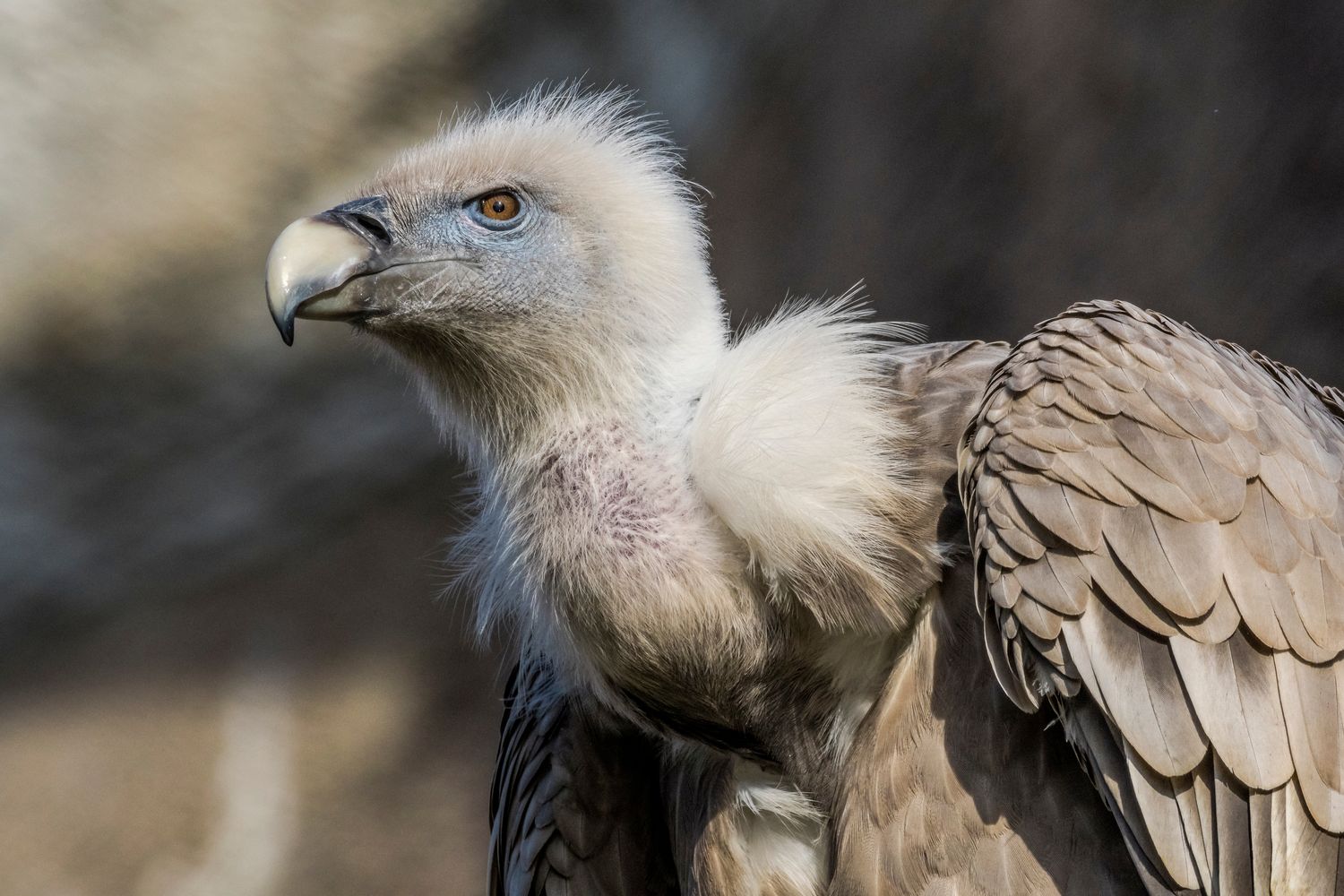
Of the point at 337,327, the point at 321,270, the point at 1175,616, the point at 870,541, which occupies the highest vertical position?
the point at 337,327

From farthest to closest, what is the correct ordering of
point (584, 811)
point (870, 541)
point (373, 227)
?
point (584, 811), point (373, 227), point (870, 541)

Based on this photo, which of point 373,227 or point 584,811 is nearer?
point 373,227

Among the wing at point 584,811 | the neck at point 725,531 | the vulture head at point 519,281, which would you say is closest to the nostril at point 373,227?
the vulture head at point 519,281

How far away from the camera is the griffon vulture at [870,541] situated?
5.57ft

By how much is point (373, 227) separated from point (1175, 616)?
123 centimetres

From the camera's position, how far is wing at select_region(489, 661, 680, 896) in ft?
7.98

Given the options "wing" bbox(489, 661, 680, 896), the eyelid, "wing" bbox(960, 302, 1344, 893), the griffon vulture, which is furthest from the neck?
"wing" bbox(489, 661, 680, 896)

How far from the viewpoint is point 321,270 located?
194 centimetres

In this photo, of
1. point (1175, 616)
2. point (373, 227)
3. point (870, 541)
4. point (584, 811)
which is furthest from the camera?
point (584, 811)

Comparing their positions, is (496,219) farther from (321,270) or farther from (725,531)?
(725,531)

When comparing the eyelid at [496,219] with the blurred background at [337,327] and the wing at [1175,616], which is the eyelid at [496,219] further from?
the blurred background at [337,327]

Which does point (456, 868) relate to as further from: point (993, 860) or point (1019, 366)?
point (1019, 366)

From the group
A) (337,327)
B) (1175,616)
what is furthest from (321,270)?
(337,327)

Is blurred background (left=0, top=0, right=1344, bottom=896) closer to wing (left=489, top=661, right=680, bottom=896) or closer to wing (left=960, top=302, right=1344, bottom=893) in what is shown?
wing (left=489, top=661, right=680, bottom=896)
